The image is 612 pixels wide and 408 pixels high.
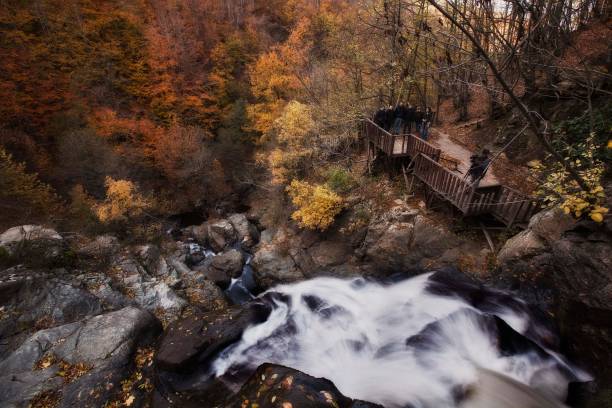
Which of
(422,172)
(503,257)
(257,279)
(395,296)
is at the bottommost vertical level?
(257,279)

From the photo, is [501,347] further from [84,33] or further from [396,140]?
[84,33]

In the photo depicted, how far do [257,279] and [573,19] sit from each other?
16466mm

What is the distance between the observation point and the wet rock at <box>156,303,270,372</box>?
728 centimetres

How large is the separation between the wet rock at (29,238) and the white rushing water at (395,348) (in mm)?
9356

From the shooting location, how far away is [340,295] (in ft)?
34.8

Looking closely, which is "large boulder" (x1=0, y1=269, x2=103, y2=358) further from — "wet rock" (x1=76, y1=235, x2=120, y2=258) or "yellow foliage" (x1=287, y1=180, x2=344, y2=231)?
Answer: "yellow foliage" (x1=287, y1=180, x2=344, y2=231)

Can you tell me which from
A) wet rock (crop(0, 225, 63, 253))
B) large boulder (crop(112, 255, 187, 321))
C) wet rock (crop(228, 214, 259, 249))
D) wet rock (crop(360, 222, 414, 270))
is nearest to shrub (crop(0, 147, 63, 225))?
wet rock (crop(0, 225, 63, 253))

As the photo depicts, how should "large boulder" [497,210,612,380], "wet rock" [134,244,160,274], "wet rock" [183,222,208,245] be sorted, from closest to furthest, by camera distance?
"large boulder" [497,210,612,380] → "wet rock" [134,244,160,274] → "wet rock" [183,222,208,245]

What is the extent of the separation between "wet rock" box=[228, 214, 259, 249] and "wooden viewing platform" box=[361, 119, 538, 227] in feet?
35.4

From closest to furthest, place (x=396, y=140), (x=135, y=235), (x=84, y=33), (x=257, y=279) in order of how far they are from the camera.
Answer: (x=396, y=140) < (x=257, y=279) < (x=135, y=235) < (x=84, y=33)

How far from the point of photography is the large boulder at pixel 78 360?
686 cm

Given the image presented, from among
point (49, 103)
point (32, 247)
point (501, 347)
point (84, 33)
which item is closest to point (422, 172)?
point (501, 347)

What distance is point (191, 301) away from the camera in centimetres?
1289

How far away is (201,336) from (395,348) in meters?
4.97
